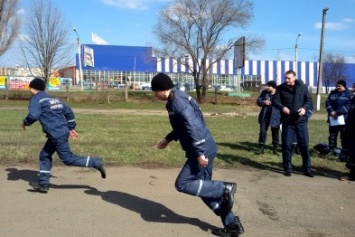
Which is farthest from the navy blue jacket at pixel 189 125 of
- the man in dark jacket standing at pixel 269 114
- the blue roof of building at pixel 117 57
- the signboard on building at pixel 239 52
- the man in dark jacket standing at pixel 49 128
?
the blue roof of building at pixel 117 57

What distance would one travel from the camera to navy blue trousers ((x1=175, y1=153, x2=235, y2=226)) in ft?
14.5

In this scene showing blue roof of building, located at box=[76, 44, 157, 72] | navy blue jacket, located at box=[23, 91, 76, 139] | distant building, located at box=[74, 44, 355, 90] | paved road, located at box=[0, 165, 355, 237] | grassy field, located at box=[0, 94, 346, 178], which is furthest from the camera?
blue roof of building, located at box=[76, 44, 157, 72]

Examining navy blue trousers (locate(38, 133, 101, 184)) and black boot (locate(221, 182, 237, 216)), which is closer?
black boot (locate(221, 182, 237, 216))

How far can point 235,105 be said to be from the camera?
36375mm

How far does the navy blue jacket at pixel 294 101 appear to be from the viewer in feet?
23.6

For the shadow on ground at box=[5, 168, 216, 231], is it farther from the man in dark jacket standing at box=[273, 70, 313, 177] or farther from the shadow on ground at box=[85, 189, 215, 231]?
the man in dark jacket standing at box=[273, 70, 313, 177]

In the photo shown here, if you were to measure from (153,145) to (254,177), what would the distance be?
12.2 feet

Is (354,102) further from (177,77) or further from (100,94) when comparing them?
(177,77)

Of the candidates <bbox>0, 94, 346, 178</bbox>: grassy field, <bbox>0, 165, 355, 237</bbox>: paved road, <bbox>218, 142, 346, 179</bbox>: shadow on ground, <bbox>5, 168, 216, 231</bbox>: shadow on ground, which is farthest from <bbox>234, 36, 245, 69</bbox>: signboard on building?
<bbox>5, 168, 216, 231</bbox>: shadow on ground

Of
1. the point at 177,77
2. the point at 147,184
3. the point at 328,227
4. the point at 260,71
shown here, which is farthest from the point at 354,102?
the point at 260,71

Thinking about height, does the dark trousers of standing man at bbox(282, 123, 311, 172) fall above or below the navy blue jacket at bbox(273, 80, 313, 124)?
below

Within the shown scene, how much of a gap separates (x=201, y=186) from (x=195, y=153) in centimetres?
38

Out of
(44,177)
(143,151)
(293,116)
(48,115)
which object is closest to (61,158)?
(44,177)

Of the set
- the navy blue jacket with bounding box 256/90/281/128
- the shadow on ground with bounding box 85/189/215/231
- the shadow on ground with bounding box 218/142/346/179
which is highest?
the navy blue jacket with bounding box 256/90/281/128
